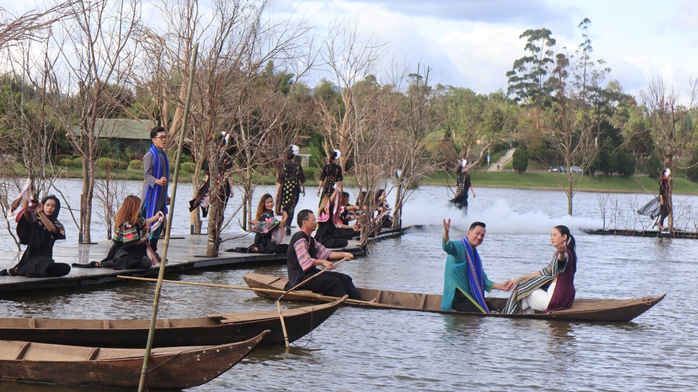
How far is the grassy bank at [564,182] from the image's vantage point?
7038 cm

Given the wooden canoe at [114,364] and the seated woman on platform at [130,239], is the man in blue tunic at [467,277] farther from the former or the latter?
the seated woman on platform at [130,239]

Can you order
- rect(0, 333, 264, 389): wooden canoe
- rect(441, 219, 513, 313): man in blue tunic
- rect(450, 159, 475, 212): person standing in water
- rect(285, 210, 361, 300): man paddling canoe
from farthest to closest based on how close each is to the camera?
rect(450, 159, 475, 212): person standing in water
rect(441, 219, 513, 313): man in blue tunic
rect(285, 210, 361, 300): man paddling canoe
rect(0, 333, 264, 389): wooden canoe

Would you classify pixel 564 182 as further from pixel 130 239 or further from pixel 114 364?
pixel 114 364

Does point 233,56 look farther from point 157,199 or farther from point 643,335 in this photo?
point 643,335

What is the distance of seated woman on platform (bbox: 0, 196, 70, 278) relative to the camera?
38.9 ft

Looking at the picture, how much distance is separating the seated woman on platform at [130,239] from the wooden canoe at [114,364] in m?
5.63

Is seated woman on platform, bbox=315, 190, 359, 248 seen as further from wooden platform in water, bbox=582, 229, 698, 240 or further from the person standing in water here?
wooden platform in water, bbox=582, 229, 698, 240

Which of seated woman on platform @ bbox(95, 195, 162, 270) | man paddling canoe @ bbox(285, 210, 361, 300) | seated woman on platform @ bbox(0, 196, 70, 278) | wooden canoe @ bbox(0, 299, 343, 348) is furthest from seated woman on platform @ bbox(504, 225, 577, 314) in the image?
seated woman on platform @ bbox(0, 196, 70, 278)

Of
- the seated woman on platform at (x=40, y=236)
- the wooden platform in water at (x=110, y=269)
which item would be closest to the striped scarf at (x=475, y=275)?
the wooden platform in water at (x=110, y=269)

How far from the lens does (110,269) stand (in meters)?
13.6

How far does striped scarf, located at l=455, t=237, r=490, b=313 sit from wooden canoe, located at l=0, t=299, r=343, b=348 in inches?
130

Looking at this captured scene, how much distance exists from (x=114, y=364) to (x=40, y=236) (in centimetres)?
517

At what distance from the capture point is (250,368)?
9156 millimetres

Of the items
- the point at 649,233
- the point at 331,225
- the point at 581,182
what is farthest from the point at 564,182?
the point at 331,225
